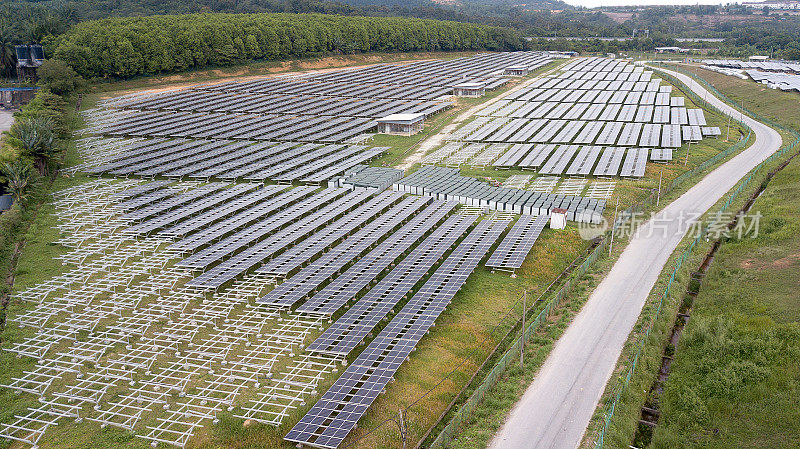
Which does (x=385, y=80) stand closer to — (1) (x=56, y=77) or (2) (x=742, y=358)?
(1) (x=56, y=77)

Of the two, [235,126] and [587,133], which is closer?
[587,133]

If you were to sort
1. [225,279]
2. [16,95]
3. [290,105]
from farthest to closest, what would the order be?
[290,105] < [16,95] < [225,279]

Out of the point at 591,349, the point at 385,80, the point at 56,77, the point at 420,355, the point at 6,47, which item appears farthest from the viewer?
the point at 385,80

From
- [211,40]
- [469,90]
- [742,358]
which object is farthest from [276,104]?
[742,358]

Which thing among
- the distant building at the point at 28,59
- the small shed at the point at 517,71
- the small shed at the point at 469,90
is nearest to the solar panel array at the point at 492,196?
the small shed at the point at 469,90

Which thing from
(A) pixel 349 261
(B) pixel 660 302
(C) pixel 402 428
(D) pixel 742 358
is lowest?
(D) pixel 742 358

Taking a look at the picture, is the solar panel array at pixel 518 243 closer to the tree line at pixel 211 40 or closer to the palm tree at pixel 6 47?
the tree line at pixel 211 40

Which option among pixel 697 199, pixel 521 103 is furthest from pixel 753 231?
pixel 521 103
